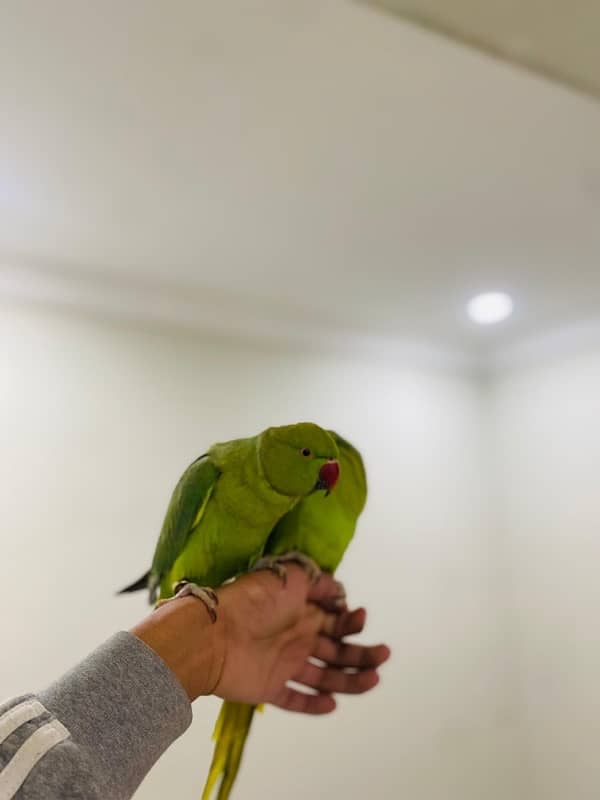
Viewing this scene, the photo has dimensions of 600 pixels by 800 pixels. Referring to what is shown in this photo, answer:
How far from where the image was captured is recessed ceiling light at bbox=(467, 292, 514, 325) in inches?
54.7

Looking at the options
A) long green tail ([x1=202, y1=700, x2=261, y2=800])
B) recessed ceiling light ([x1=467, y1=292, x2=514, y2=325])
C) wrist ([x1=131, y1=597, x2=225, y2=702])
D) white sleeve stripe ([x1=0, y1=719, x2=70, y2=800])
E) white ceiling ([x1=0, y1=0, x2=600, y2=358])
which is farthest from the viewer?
recessed ceiling light ([x1=467, y1=292, x2=514, y2=325])

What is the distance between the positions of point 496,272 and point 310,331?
15.9 inches

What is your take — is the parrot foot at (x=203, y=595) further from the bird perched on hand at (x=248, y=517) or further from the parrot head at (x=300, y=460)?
the parrot head at (x=300, y=460)

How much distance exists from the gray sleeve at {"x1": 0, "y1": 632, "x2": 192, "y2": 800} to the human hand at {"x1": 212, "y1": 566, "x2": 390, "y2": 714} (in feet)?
0.38

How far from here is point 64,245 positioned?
120 cm

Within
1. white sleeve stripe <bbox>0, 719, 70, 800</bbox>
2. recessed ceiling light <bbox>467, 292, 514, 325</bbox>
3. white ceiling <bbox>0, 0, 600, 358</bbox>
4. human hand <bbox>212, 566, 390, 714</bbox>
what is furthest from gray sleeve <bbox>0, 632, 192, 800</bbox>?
recessed ceiling light <bbox>467, 292, 514, 325</bbox>

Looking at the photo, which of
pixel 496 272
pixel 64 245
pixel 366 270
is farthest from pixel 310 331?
pixel 64 245

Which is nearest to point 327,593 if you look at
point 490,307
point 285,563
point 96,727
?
point 285,563

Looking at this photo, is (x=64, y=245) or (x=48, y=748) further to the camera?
(x=64, y=245)

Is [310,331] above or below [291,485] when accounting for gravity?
above

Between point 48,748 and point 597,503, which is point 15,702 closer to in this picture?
point 48,748

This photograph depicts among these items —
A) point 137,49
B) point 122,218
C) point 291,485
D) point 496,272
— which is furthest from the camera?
point 496,272

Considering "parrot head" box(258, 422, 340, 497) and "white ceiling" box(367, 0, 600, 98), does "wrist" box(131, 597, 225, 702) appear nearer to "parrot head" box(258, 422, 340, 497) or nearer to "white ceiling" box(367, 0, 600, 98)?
"parrot head" box(258, 422, 340, 497)

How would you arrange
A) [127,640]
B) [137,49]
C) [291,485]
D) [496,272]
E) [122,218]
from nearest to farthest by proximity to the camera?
[127,640] < [291,485] < [137,49] < [122,218] < [496,272]
